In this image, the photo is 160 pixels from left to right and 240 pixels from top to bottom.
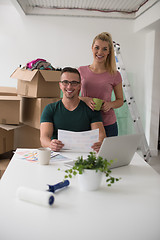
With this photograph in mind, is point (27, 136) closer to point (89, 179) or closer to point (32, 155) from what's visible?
point (32, 155)

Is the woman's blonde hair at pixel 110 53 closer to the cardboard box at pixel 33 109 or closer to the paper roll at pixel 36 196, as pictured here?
the cardboard box at pixel 33 109

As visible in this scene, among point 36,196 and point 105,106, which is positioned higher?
point 105,106

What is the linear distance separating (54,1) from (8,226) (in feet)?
12.3

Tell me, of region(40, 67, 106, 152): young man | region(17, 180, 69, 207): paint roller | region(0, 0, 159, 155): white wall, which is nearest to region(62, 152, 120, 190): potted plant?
region(17, 180, 69, 207): paint roller

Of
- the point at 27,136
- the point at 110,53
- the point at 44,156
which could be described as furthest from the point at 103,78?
the point at 27,136

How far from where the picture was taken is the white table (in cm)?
91

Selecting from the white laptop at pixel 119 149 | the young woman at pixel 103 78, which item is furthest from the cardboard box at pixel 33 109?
→ the white laptop at pixel 119 149

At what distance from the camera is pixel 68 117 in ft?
6.88

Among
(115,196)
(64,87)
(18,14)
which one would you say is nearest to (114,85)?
(64,87)

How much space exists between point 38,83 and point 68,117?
106cm

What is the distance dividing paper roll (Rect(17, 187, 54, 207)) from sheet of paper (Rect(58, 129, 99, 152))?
0.69 m

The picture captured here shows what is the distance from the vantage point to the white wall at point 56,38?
Result: 4430 mm

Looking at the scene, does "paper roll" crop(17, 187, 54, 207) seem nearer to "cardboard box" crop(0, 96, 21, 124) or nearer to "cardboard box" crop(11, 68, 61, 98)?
"cardboard box" crop(11, 68, 61, 98)

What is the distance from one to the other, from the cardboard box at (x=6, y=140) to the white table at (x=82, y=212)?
205cm
